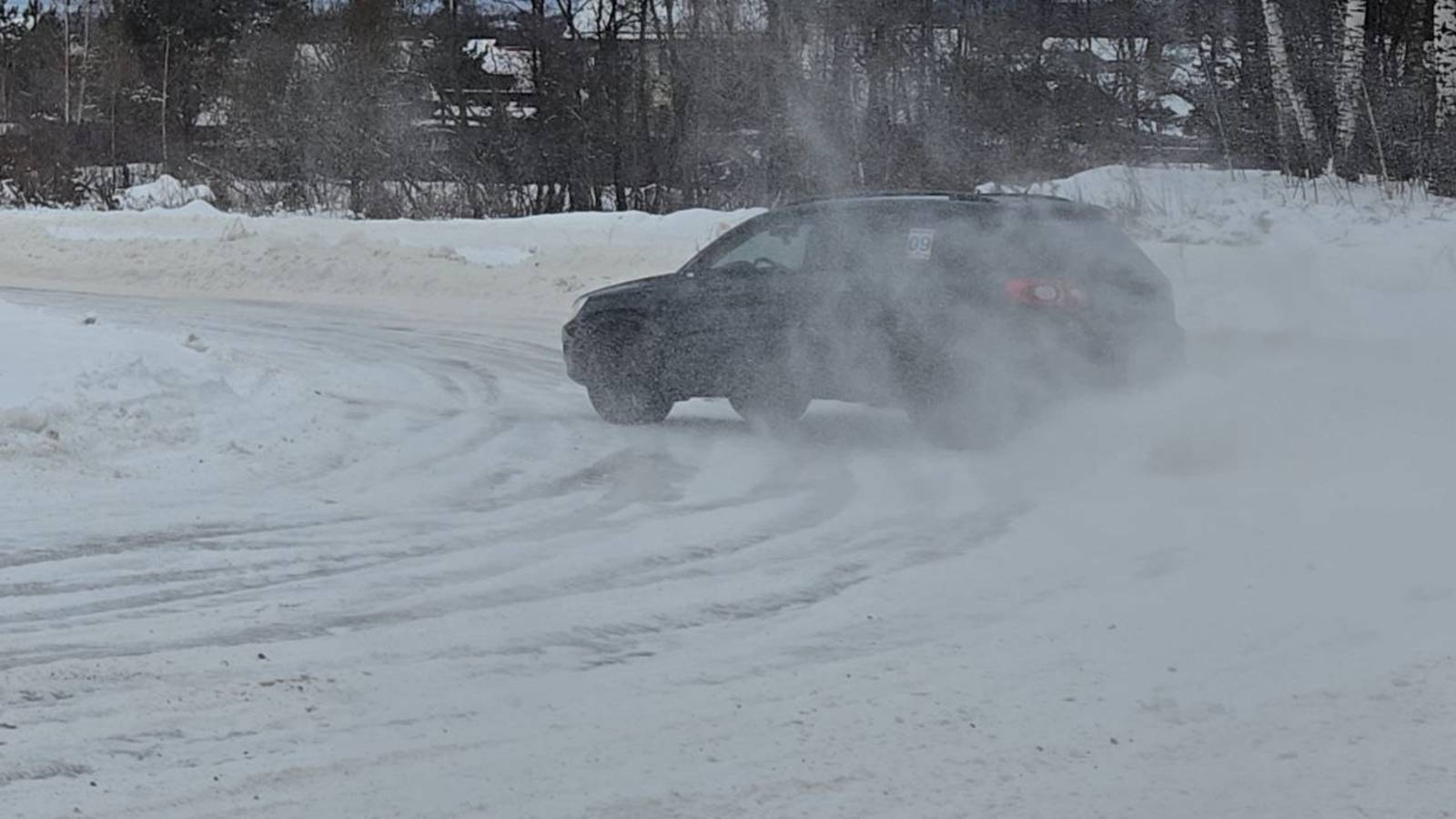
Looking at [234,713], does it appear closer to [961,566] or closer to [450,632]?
[450,632]

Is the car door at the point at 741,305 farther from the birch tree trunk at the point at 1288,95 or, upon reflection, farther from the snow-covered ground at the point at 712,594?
the birch tree trunk at the point at 1288,95

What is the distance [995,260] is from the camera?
10.5 metres

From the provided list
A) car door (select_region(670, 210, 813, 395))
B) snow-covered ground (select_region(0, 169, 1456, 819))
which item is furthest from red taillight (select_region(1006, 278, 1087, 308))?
car door (select_region(670, 210, 813, 395))

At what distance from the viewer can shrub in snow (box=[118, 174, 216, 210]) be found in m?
33.9

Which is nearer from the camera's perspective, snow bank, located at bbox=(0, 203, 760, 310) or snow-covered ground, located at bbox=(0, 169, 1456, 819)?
snow-covered ground, located at bbox=(0, 169, 1456, 819)

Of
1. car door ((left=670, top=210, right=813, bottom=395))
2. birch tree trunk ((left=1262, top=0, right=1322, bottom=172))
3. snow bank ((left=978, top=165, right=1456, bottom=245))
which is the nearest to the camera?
car door ((left=670, top=210, right=813, bottom=395))

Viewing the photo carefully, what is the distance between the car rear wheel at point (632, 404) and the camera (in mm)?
11680

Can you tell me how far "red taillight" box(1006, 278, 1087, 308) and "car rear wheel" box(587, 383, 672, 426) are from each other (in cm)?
240

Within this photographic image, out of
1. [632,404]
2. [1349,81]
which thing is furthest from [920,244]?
[1349,81]

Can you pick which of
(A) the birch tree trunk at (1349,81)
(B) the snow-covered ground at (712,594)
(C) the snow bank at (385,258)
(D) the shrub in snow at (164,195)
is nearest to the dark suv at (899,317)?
(B) the snow-covered ground at (712,594)

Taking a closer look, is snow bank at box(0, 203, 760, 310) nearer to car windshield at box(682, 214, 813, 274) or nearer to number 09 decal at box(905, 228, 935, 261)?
car windshield at box(682, 214, 813, 274)

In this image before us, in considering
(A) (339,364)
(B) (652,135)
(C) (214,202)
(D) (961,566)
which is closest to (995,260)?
(D) (961,566)

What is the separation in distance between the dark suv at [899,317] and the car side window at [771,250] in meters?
0.01

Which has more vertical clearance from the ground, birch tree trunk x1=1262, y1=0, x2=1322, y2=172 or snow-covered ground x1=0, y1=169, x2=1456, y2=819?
birch tree trunk x1=1262, y1=0, x2=1322, y2=172
